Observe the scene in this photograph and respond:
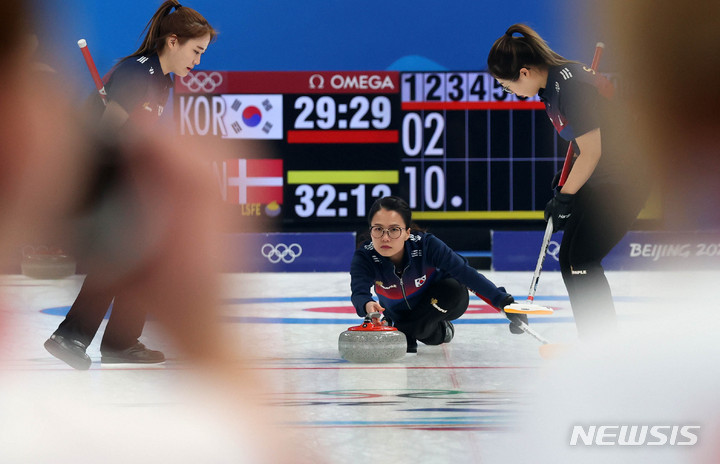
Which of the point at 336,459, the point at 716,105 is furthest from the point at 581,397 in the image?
the point at 716,105

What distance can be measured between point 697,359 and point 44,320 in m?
3.41

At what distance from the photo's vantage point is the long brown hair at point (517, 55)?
10.8ft

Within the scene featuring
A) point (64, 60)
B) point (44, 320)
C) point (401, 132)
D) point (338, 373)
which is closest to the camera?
point (64, 60)

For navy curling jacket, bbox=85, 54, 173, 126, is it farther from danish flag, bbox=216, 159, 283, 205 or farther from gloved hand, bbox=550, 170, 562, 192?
danish flag, bbox=216, 159, 283, 205

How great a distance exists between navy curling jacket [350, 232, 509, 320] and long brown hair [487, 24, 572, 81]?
0.76m

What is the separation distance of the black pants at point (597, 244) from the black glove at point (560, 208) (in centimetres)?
6

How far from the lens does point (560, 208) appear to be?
11.1 feet

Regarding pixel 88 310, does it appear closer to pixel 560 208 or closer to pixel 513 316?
pixel 513 316

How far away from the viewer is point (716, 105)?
1037 cm

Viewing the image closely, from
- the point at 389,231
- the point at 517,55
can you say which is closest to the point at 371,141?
the point at 389,231

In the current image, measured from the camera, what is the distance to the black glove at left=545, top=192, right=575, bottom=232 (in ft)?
11.0

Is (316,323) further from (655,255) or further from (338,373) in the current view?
(655,255)

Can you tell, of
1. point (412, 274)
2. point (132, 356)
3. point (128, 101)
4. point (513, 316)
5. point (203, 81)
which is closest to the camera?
point (128, 101)

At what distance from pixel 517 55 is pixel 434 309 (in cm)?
112
